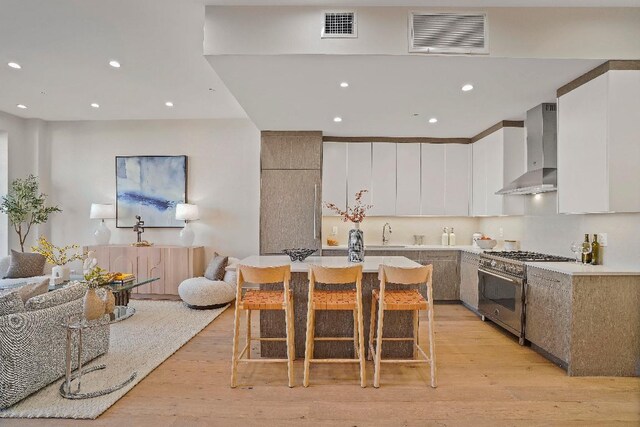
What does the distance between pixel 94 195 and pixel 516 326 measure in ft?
22.3

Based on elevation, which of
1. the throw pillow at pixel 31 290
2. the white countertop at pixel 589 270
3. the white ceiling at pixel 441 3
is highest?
the white ceiling at pixel 441 3

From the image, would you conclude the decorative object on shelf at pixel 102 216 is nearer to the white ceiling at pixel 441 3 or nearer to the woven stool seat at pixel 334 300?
the white ceiling at pixel 441 3

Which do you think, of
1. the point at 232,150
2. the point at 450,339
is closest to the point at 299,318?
the point at 450,339

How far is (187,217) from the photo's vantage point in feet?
19.4

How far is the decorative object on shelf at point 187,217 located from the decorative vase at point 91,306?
340 centimetres

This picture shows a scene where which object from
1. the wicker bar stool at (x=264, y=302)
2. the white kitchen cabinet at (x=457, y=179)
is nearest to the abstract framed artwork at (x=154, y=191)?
the wicker bar stool at (x=264, y=302)

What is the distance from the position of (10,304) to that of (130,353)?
116 cm

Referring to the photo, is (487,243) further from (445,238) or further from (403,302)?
(403,302)

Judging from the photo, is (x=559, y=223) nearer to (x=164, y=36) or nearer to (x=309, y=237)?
(x=309, y=237)

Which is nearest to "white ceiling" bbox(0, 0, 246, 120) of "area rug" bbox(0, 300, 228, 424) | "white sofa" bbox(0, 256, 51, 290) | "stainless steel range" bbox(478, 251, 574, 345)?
"white sofa" bbox(0, 256, 51, 290)

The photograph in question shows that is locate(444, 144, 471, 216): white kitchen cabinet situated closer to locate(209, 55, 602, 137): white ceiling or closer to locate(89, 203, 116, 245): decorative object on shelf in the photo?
locate(209, 55, 602, 137): white ceiling

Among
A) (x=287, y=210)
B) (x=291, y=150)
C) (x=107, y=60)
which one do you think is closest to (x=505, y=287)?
(x=287, y=210)

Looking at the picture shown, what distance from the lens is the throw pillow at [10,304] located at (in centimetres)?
253

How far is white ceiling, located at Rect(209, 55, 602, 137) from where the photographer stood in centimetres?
303
